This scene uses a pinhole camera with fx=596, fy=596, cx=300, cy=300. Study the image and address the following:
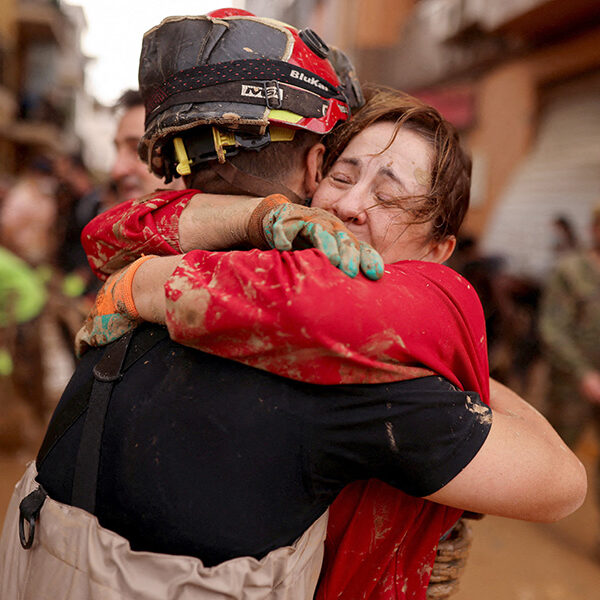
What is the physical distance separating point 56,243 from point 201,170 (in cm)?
513

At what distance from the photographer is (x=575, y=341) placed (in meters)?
4.40

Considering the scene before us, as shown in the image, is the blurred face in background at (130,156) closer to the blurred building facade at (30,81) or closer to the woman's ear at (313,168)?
Result: the woman's ear at (313,168)

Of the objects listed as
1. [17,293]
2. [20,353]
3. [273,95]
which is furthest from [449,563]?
[20,353]

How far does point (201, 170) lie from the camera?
4.66 feet

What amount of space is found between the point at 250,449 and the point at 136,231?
1.87 feet

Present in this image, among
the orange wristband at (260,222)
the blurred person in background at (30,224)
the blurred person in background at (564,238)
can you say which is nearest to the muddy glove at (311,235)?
the orange wristband at (260,222)

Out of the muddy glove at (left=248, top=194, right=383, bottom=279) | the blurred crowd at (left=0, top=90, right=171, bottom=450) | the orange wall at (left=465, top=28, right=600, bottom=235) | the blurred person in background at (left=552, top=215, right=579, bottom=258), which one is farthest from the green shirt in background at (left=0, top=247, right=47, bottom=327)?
the orange wall at (left=465, top=28, right=600, bottom=235)

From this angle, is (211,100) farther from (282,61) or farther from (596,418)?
(596,418)

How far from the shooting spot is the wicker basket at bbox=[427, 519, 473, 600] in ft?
4.79

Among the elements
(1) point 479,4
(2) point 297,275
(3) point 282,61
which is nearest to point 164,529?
(2) point 297,275

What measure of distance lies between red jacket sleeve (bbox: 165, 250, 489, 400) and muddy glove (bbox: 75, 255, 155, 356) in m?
0.21

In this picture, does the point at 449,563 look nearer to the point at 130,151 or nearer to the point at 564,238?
the point at 130,151

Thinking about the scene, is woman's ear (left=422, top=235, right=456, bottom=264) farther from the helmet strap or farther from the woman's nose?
the helmet strap

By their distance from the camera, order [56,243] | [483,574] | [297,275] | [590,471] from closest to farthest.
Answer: [297,275] < [483,574] < [590,471] < [56,243]
